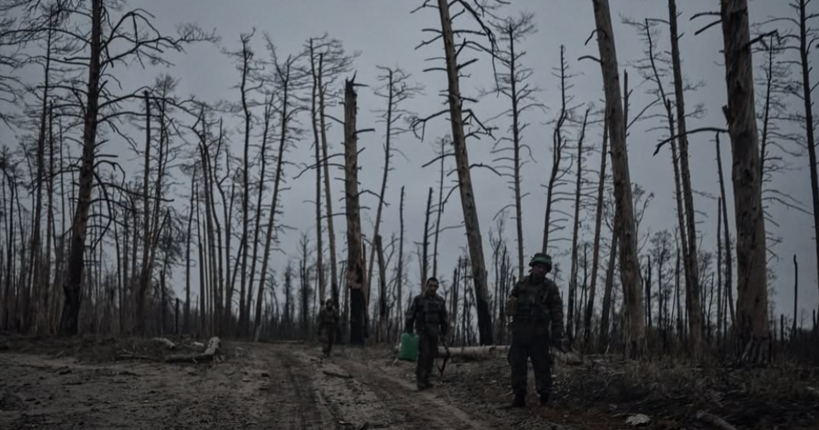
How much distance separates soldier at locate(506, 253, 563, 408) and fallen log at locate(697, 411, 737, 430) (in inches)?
97.4

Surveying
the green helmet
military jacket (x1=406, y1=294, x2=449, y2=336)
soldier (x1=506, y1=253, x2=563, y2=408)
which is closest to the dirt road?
soldier (x1=506, y1=253, x2=563, y2=408)

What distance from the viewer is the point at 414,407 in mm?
8562

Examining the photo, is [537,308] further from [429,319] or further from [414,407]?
[429,319]

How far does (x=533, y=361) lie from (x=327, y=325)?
11.0 meters

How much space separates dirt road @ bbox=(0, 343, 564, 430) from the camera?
7152 mm

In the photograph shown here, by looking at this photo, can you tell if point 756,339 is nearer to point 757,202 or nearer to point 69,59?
point 757,202

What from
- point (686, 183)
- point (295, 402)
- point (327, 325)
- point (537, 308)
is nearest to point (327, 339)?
point (327, 325)

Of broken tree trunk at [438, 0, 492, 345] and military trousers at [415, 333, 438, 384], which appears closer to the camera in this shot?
military trousers at [415, 333, 438, 384]

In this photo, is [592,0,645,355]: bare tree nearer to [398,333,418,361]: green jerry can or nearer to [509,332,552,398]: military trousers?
[509,332,552,398]: military trousers

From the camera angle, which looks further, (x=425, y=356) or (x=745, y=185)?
(x=425, y=356)

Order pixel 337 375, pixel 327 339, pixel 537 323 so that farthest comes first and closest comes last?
pixel 327 339
pixel 337 375
pixel 537 323

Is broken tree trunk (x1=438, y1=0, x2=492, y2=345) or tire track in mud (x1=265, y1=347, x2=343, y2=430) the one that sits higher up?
broken tree trunk (x1=438, y1=0, x2=492, y2=345)

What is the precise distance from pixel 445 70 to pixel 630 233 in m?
6.81

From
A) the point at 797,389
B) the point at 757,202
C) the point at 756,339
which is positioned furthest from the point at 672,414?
the point at 757,202
